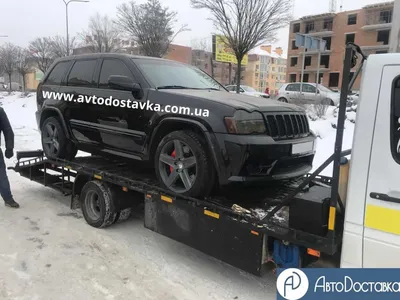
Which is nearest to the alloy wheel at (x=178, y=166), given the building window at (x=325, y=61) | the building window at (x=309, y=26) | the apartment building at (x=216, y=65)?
the building window at (x=325, y=61)

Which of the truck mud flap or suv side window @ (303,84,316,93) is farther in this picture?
suv side window @ (303,84,316,93)

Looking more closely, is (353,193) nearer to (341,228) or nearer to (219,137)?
(341,228)

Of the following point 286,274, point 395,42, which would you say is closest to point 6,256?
point 286,274

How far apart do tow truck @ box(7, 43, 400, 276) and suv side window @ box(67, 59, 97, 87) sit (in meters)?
1.50

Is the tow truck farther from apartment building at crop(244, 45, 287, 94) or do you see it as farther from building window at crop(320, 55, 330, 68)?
apartment building at crop(244, 45, 287, 94)

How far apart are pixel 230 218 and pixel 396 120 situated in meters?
1.63

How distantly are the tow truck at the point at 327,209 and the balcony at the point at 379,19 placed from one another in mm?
56374

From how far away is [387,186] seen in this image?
2439 millimetres

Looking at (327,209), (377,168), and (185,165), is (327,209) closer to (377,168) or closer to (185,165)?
(377,168)

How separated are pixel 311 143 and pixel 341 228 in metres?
1.50

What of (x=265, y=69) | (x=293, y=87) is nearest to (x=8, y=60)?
(x=293, y=87)

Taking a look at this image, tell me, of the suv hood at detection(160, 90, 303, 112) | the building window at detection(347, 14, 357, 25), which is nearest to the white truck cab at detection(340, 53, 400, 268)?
the suv hood at detection(160, 90, 303, 112)

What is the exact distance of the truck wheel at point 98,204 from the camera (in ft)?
15.8

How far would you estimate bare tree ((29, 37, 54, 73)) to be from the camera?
41344 millimetres
